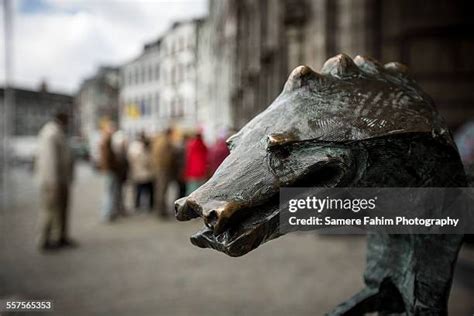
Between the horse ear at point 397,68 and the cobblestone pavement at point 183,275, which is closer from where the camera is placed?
the horse ear at point 397,68

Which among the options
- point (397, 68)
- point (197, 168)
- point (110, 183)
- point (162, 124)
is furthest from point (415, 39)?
point (397, 68)

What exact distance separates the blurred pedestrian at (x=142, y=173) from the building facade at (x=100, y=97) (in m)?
2.97

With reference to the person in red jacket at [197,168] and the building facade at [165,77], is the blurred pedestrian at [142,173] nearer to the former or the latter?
the person in red jacket at [197,168]

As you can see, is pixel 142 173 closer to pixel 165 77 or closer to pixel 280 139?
pixel 165 77

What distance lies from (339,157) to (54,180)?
12.9ft

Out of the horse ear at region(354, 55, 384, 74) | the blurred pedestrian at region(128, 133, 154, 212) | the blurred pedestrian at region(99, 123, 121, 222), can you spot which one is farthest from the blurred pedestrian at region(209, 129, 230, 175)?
the blurred pedestrian at region(99, 123, 121, 222)

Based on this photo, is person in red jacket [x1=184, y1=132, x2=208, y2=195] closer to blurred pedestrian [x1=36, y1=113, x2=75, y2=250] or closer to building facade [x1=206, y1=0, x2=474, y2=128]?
blurred pedestrian [x1=36, y1=113, x2=75, y2=250]

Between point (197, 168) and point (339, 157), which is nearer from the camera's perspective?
point (339, 157)

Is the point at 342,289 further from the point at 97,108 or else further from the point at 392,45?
the point at 392,45

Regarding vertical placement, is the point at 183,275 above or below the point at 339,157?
below

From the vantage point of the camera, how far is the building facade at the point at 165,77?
5.79ft

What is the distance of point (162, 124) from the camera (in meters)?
2.90

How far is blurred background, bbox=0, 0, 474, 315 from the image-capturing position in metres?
1.74

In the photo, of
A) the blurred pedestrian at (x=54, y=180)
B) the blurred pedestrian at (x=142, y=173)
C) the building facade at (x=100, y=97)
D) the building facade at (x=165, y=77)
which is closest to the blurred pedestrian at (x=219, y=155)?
the building facade at (x=165, y=77)
